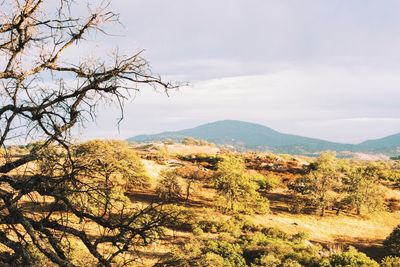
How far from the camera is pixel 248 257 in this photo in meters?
21.9

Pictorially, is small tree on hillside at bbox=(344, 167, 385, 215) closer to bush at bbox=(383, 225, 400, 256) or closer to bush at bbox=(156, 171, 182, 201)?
bush at bbox=(383, 225, 400, 256)

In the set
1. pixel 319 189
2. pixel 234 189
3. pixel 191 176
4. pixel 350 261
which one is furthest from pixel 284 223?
pixel 350 261

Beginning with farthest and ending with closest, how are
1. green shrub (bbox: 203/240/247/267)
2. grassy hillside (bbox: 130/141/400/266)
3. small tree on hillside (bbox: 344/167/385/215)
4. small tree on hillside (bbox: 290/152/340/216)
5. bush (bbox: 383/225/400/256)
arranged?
small tree on hillside (bbox: 344/167/385/215)
small tree on hillside (bbox: 290/152/340/216)
bush (bbox: 383/225/400/256)
grassy hillside (bbox: 130/141/400/266)
green shrub (bbox: 203/240/247/267)

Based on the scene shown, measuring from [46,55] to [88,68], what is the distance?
29.7 inches

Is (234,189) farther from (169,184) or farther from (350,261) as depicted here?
(350,261)

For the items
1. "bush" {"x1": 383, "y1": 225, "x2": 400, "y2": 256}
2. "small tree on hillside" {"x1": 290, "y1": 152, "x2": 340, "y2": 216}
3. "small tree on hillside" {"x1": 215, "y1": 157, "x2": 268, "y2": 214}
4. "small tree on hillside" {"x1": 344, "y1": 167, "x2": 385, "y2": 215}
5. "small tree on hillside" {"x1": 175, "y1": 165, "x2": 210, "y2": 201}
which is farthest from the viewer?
"small tree on hillside" {"x1": 175, "y1": 165, "x2": 210, "y2": 201}

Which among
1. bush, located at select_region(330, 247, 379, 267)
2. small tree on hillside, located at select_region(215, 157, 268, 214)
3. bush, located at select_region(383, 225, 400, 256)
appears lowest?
bush, located at select_region(383, 225, 400, 256)

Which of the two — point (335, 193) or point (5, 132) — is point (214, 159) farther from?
point (5, 132)

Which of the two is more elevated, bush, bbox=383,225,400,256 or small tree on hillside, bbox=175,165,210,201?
small tree on hillside, bbox=175,165,210,201

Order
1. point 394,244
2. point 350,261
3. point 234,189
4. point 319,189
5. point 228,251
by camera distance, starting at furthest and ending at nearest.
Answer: point 319,189, point 234,189, point 394,244, point 228,251, point 350,261

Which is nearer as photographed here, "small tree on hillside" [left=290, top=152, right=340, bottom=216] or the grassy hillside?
the grassy hillside

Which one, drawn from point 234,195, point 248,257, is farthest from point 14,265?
point 234,195

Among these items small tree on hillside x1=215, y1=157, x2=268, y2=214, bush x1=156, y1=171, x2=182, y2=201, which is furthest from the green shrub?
bush x1=156, y1=171, x2=182, y2=201

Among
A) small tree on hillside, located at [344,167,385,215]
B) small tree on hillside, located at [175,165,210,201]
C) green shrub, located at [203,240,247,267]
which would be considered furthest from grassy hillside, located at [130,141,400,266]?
small tree on hillside, located at [344,167,385,215]
